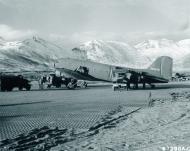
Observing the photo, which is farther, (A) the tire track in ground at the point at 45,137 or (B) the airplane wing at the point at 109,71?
(B) the airplane wing at the point at 109,71

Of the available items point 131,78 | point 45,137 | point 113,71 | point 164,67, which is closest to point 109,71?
point 113,71

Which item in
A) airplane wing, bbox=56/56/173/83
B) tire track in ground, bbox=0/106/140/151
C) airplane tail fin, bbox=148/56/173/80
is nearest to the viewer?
tire track in ground, bbox=0/106/140/151

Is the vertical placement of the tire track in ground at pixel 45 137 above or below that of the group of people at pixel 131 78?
below

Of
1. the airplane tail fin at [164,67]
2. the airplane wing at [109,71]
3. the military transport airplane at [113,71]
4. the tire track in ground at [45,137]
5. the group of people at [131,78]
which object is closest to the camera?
the tire track in ground at [45,137]

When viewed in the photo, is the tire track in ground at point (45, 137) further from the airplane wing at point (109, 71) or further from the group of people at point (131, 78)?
the airplane wing at point (109, 71)

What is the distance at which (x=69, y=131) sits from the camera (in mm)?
10602

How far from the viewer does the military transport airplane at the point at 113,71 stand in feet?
122

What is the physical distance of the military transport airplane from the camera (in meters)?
37.2

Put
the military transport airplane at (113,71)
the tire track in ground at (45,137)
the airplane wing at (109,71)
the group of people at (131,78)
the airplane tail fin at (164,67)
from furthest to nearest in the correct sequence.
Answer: the airplane tail fin at (164,67)
the airplane wing at (109,71)
the military transport airplane at (113,71)
the group of people at (131,78)
the tire track in ground at (45,137)

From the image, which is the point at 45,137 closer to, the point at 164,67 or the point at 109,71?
the point at 109,71

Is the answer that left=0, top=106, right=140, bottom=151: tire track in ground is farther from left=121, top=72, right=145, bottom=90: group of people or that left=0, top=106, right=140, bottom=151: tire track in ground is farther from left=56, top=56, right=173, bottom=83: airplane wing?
left=56, top=56, right=173, bottom=83: airplane wing

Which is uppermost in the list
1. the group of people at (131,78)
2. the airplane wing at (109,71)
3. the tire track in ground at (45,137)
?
the airplane wing at (109,71)

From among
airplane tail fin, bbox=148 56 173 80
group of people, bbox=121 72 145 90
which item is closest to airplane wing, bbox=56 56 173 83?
airplane tail fin, bbox=148 56 173 80

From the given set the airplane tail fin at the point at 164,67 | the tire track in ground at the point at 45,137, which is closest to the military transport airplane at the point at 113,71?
the airplane tail fin at the point at 164,67
